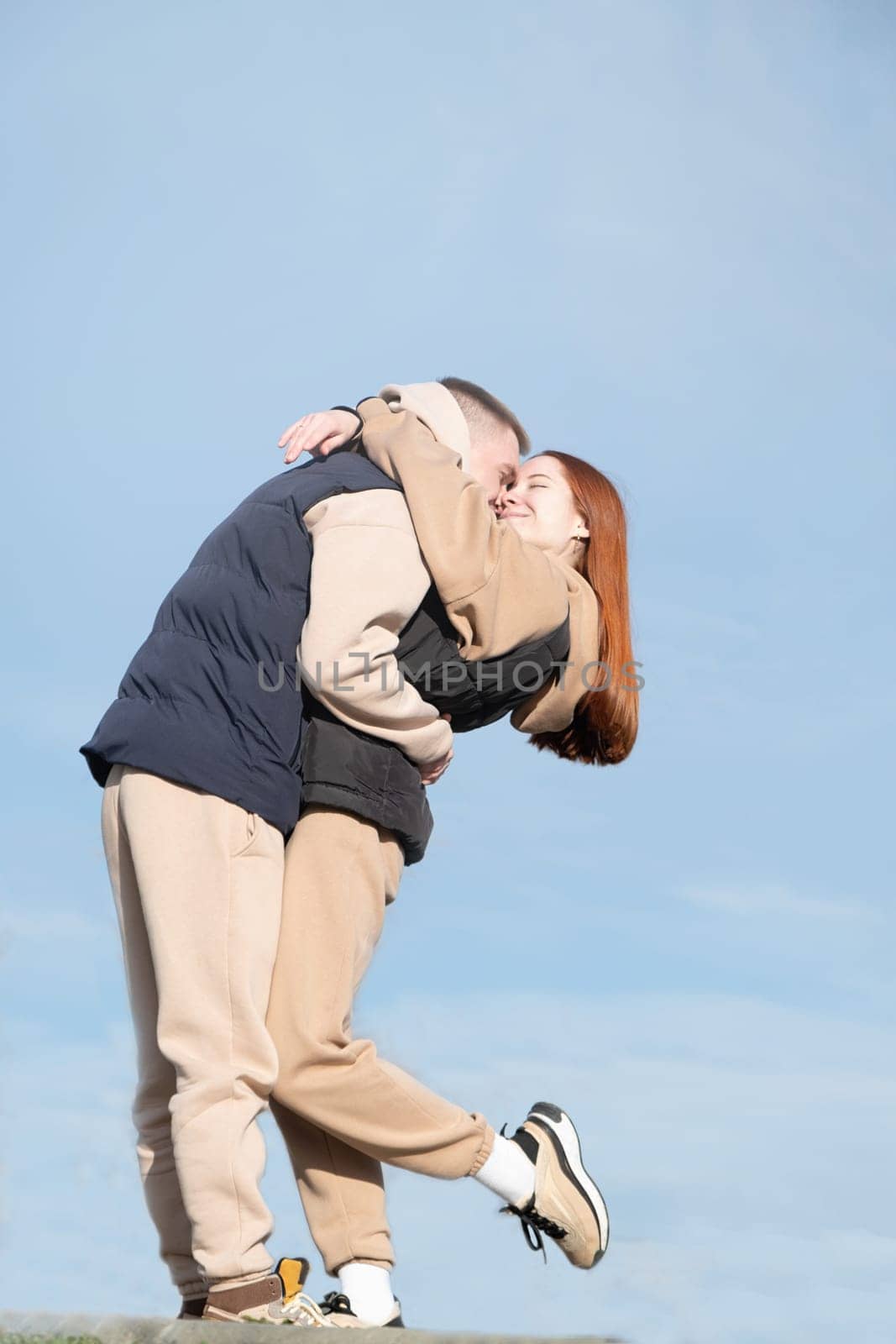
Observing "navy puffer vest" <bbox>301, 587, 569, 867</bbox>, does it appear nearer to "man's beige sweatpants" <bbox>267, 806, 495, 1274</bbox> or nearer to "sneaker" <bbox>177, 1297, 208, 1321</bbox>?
"man's beige sweatpants" <bbox>267, 806, 495, 1274</bbox>

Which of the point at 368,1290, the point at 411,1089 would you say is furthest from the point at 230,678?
the point at 368,1290

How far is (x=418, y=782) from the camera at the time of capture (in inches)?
176

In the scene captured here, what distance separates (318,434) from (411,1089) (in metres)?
1.87

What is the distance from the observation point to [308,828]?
4.27 metres

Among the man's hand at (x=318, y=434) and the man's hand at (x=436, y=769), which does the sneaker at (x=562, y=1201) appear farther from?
the man's hand at (x=318, y=434)

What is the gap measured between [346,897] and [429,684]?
67 centimetres

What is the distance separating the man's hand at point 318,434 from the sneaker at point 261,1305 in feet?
7.26

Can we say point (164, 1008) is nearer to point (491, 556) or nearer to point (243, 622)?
point (243, 622)

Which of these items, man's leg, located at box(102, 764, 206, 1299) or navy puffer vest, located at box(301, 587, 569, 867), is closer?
man's leg, located at box(102, 764, 206, 1299)

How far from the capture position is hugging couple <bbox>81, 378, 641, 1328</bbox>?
3934 mm

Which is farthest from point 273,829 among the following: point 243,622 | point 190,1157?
point 190,1157

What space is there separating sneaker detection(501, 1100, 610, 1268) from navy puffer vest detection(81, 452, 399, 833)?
128 cm

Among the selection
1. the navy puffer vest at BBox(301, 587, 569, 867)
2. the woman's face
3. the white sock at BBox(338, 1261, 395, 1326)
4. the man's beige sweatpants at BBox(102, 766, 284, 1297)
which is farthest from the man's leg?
the woman's face

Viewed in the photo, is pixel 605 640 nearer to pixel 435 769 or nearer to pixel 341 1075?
pixel 435 769
